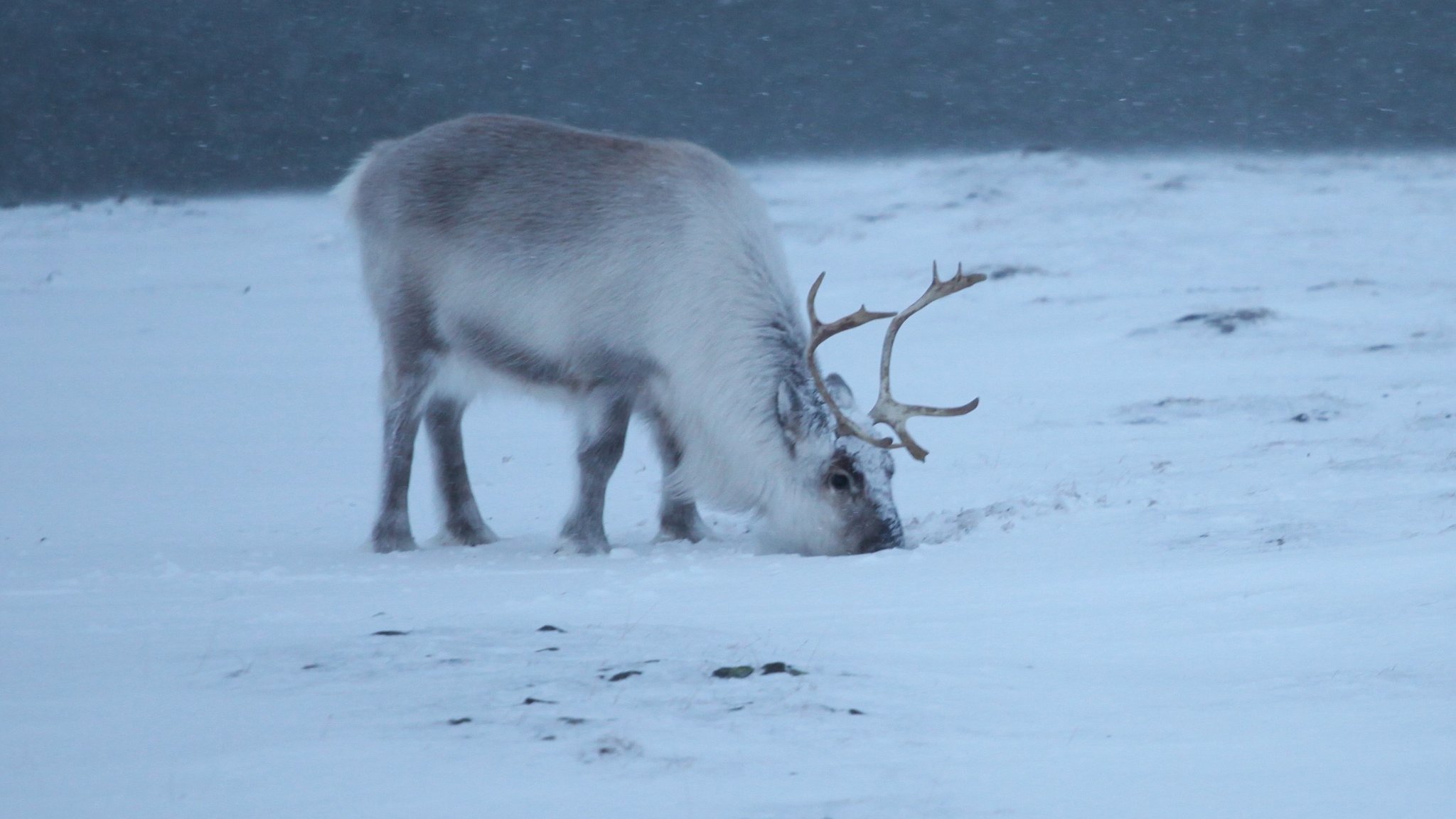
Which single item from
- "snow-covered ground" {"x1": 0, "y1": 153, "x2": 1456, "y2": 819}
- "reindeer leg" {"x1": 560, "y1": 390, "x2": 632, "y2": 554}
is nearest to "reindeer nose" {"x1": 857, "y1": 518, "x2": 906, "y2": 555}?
"snow-covered ground" {"x1": 0, "y1": 153, "x2": 1456, "y2": 819}

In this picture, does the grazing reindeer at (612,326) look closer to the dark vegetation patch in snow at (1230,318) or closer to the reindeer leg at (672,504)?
the reindeer leg at (672,504)

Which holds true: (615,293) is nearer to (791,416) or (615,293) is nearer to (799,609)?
(791,416)

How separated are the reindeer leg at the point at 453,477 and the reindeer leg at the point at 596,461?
0.69m

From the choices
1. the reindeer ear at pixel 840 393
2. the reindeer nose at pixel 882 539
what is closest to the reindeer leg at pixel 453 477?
the reindeer ear at pixel 840 393

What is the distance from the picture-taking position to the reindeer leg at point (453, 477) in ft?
23.2

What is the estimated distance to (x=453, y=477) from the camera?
23.5ft

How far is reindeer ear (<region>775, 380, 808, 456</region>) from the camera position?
20.3 ft

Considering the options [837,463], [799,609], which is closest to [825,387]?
[837,463]

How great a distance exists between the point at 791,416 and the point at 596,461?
3.07ft

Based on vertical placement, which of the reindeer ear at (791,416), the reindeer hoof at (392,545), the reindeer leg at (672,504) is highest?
the reindeer ear at (791,416)

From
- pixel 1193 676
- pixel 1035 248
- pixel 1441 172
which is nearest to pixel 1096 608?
pixel 1193 676

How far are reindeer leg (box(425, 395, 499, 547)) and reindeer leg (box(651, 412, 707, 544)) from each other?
844 millimetres

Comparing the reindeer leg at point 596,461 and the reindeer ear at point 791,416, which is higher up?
the reindeer ear at point 791,416

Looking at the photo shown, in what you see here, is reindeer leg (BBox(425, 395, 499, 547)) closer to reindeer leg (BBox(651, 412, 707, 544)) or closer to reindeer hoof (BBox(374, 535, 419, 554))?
reindeer hoof (BBox(374, 535, 419, 554))
